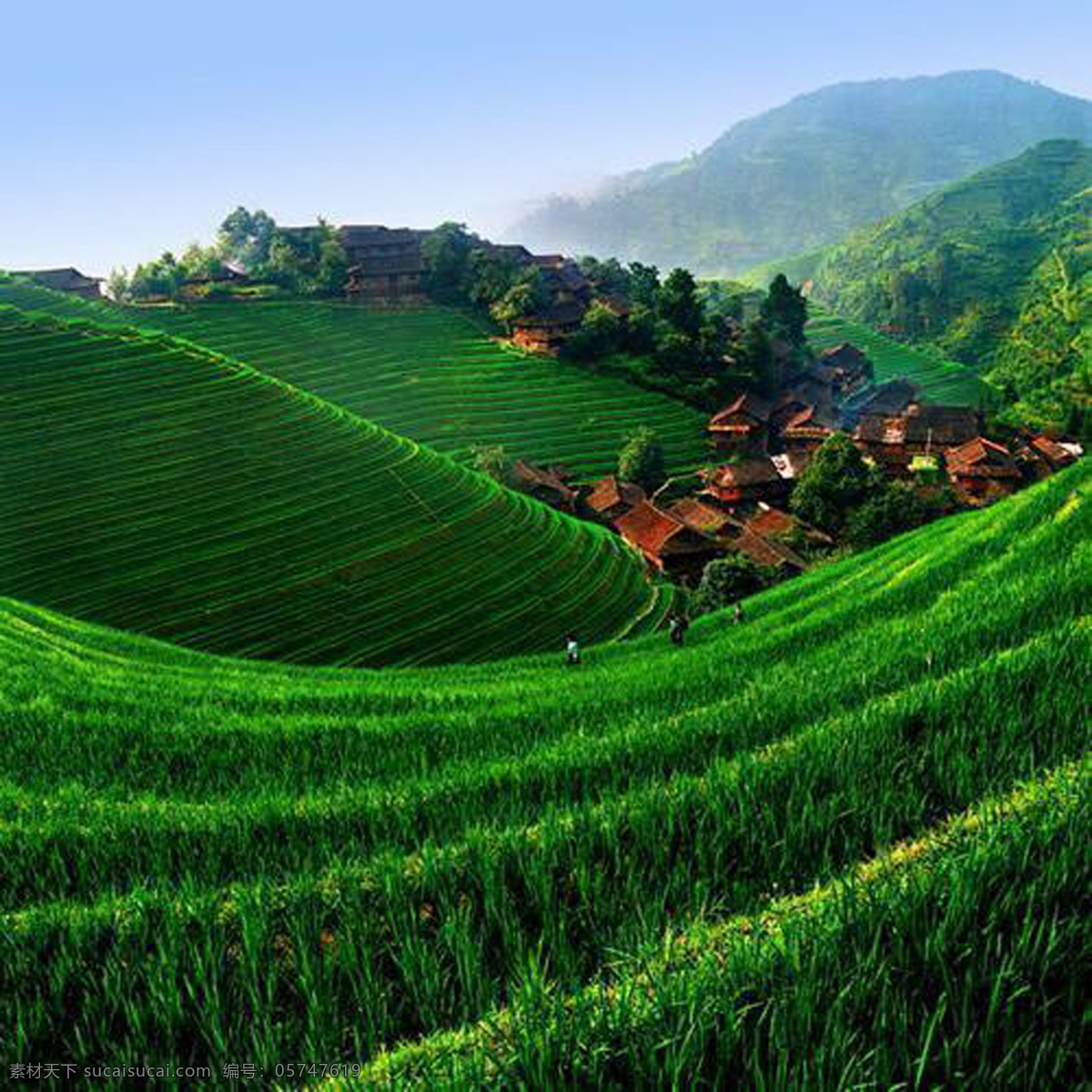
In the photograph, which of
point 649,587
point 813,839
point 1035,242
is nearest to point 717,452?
point 649,587

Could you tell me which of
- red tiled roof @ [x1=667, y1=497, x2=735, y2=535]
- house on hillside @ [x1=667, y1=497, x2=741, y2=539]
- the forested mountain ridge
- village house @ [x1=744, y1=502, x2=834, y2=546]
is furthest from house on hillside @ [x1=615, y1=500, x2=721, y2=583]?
the forested mountain ridge

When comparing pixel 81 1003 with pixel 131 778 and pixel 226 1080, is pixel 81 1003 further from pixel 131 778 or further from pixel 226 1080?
pixel 131 778

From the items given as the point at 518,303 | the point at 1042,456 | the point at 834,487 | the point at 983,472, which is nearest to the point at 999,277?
the point at 1042,456

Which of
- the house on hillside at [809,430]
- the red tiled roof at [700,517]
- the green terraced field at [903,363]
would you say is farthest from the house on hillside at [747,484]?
the green terraced field at [903,363]

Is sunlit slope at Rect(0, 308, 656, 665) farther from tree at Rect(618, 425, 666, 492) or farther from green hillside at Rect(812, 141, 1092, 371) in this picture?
green hillside at Rect(812, 141, 1092, 371)

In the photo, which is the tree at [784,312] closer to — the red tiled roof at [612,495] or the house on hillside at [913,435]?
the house on hillside at [913,435]

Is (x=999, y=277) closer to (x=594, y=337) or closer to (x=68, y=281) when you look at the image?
(x=594, y=337)
